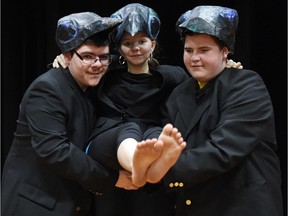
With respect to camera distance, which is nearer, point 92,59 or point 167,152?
point 167,152

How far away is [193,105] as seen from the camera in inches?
95.1

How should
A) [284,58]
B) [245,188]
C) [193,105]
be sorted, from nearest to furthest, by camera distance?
[245,188] → [193,105] → [284,58]

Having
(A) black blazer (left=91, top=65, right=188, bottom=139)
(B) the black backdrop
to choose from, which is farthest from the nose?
→ (B) the black backdrop

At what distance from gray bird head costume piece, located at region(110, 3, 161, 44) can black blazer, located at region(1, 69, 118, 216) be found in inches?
11.6

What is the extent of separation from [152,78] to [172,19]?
82cm

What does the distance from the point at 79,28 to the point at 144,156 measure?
0.63 meters

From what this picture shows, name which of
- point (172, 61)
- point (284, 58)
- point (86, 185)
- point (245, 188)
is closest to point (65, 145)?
point (86, 185)

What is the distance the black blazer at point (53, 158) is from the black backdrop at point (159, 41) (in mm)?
967

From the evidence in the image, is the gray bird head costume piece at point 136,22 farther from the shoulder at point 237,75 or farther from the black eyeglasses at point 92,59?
the shoulder at point 237,75

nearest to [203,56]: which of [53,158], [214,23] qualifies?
[214,23]

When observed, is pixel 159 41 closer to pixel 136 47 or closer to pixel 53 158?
pixel 136 47

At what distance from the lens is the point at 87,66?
2451 mm

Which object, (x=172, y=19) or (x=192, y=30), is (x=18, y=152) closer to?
(x=192, y=30)

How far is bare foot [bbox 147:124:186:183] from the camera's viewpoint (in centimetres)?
207
